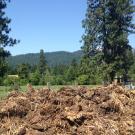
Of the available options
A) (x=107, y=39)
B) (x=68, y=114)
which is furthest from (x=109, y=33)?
(x=68, y=114)

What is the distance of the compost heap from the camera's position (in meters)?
8.88

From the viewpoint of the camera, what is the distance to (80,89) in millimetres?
11383

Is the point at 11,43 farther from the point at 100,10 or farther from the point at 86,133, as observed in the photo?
the point at 86,133

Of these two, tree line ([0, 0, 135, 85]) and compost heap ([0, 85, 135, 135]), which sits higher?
tree line ([0, 0, 135, 85])

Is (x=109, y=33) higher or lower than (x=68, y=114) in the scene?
higher

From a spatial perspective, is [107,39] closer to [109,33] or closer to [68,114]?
[109,33]

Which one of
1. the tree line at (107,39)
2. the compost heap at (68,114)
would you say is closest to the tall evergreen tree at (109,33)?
the tree line at (107,39)

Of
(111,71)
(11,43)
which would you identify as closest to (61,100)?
(11,43)

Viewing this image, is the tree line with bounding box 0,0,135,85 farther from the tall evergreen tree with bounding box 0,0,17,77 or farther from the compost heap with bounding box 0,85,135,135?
the compost heap with bounding box 0,85,135,135

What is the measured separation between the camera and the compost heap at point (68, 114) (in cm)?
888

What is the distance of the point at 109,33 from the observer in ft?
189

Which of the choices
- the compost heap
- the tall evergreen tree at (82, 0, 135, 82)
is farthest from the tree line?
the compost heap

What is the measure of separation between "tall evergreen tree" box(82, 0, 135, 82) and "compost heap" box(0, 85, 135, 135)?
45.7 meters

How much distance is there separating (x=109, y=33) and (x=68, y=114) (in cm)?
4910
